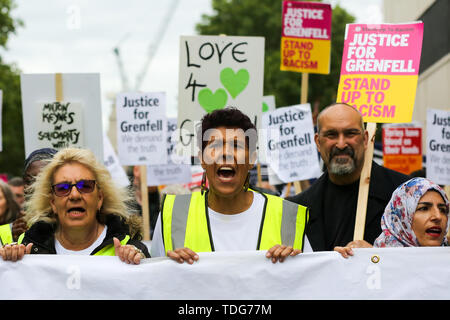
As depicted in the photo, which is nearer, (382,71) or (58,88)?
(382,71)

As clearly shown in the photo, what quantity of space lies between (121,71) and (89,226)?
9489cm

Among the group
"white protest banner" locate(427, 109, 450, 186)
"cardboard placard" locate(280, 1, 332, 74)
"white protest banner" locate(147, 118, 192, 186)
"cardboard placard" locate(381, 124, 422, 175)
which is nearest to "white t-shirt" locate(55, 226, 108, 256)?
"cardboard placard" locate(280, 1, 332, 74)

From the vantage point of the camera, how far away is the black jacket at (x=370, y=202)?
427 cm

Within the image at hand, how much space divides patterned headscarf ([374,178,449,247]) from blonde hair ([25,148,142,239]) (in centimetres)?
134

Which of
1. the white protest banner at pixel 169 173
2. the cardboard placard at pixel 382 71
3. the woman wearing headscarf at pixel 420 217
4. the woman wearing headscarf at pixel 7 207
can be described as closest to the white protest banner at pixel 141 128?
the white protest banner at pixel 169 173

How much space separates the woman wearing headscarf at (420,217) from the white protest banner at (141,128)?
4.95 m

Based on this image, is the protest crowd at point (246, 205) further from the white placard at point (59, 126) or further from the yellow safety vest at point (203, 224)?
the white placard at point (59, 126)

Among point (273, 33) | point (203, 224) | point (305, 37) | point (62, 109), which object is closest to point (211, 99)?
point (62, 109)

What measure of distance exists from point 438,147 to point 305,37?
2.08 meters

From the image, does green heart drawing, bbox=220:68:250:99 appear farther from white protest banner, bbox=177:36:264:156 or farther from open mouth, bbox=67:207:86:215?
open mouth, bbox=67:207:86:215

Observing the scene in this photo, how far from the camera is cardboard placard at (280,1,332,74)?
26.0ft

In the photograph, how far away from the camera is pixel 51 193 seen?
3.77 m

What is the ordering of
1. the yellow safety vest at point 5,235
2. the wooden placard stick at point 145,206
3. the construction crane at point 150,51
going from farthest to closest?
the construction crane at point 150,51 → the wooden placard stick at point 145,206 → the yellow safety vest at point 5,235

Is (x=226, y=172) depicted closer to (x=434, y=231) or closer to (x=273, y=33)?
(x=434, y=231)
